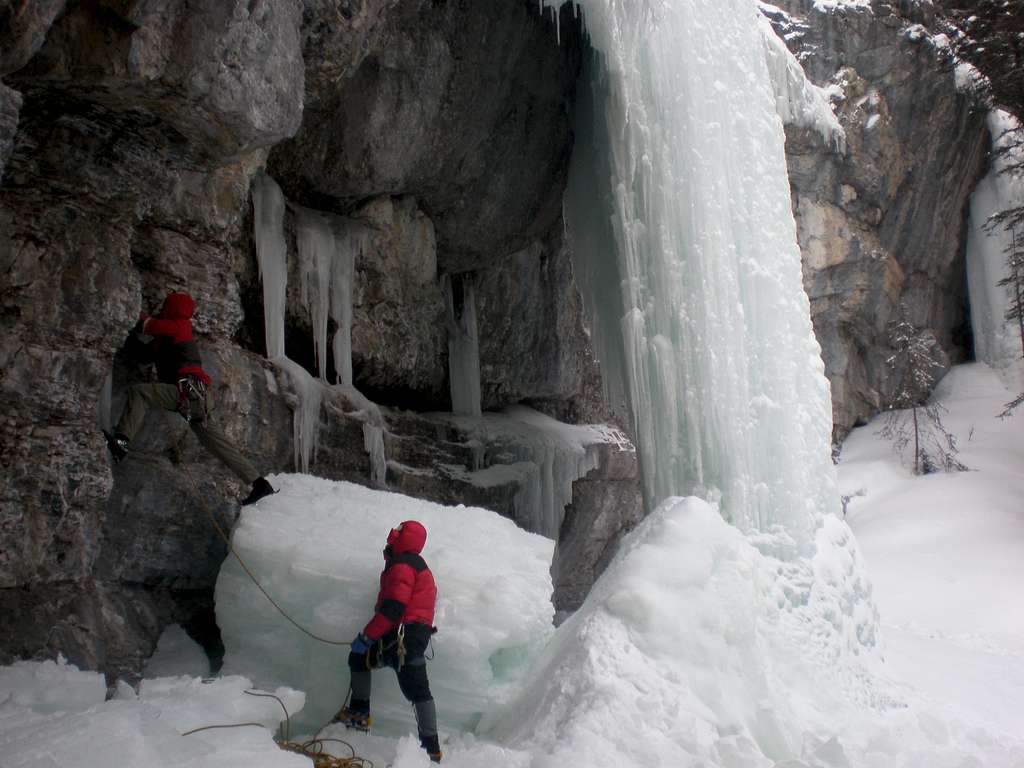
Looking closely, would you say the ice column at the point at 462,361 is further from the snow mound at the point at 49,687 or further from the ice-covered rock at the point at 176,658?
the snow mound at the point at 49,687

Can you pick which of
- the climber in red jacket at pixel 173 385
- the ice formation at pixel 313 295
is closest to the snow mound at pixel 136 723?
the climber in red jacket at pixel 173 385

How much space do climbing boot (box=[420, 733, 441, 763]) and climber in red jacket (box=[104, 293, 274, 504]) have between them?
2.21 metres

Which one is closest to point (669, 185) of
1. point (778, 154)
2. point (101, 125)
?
point (778, 154)

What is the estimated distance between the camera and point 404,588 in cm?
455

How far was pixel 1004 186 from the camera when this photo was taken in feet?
64.1

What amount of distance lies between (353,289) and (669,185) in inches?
128

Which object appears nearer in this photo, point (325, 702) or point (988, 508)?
point (325, 702)

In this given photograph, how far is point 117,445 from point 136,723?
249 cm

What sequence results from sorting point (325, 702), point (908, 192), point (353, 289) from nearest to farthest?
1. point (325, 702)
2. point (353, 289)
3. point (908, 192)

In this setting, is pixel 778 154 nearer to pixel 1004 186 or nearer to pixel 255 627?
pixel 255 627

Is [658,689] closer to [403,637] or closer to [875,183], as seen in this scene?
[403,637]

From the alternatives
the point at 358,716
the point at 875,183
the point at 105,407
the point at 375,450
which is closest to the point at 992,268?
the point at 875,183

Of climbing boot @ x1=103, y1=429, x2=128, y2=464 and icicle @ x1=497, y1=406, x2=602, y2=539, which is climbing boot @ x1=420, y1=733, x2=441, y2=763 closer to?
climbing boot @ x1=103, y1=429, x2=128, y2=464

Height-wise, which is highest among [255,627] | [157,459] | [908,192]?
[908,192]
